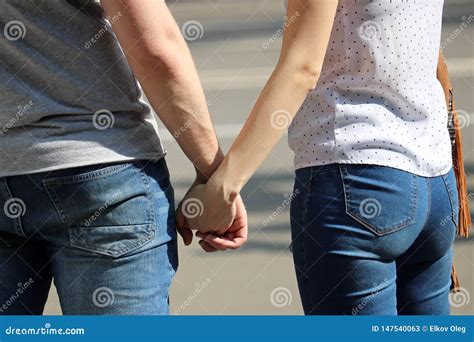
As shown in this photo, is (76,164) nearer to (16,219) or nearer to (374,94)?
(16,219)

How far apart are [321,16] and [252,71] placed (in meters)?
7.28

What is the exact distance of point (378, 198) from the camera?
175cm

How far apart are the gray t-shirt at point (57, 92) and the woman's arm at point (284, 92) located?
0.59 feet

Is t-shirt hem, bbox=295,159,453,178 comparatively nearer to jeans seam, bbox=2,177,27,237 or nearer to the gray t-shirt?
the gray t-shirt

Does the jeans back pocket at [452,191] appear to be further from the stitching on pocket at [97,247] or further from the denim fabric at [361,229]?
the stitching on pocket at [97,247]

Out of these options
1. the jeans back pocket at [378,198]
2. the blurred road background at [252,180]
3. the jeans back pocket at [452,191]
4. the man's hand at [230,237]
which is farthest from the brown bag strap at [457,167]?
the blurred road background at [252,180]

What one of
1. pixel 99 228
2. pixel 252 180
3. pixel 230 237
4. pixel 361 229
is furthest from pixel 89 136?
pixel 252 180

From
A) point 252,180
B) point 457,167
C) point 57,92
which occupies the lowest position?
point 252,180

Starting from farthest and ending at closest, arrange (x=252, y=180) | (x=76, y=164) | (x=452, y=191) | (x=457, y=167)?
(x=252, y=180)
(x=457, y=167)
(x=452, y=191)
(x=76, y=164)

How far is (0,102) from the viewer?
177cm

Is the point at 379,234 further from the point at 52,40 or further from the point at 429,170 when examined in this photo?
the point at 52,40

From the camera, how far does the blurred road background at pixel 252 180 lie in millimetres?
4457

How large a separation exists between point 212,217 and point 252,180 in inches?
165

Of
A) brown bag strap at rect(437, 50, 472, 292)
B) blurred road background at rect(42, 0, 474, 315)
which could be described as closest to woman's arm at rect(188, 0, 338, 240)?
brown bag strap at rect(437, 50, 472, 292)
